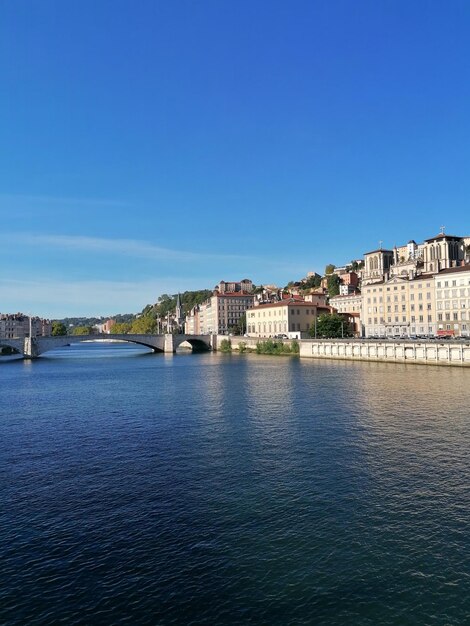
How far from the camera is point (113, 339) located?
13738cm

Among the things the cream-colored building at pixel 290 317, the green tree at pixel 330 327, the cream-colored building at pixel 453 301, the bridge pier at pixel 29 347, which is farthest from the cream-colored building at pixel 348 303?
the bridge pier at pixel 29 347

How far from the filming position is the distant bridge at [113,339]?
438ft

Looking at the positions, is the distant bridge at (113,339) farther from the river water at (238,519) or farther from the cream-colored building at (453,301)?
the river water at (238,519)

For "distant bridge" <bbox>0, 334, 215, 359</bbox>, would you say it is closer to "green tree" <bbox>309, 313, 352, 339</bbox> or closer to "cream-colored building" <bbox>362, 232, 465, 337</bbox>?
"green tree" <bbox>309, 313, 352, 339</bbox>

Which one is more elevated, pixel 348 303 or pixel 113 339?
pixel 348 303

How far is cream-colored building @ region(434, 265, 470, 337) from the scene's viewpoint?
101750mm

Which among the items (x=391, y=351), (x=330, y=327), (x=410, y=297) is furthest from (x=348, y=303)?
(x=391, y=351)

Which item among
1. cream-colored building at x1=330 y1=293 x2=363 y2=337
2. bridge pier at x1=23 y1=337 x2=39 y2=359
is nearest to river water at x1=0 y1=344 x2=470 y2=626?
bridge pier at x1=23 y1=337 x2=39 y2=359

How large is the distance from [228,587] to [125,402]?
37.2 meters

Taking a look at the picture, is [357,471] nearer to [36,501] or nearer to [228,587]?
[228,587]

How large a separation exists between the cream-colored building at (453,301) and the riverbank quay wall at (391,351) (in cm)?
1725

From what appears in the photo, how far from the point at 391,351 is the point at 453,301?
2172 centimetres

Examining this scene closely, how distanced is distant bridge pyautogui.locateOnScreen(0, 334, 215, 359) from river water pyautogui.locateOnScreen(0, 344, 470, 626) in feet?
292

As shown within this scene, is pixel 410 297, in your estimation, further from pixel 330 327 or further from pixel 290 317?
pixel 290 317
